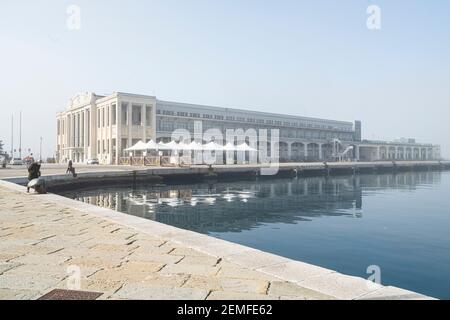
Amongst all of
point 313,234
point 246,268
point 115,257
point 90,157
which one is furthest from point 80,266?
point 90,157

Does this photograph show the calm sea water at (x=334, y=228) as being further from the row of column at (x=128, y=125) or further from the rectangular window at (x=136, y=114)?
the rectangular window at (x=136, y=114)

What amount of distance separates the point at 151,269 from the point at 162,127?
6262 centimetres

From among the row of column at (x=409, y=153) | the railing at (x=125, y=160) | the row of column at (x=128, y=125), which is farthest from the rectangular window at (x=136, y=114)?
the row of column at (x=409, y=153)

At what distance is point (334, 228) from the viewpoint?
618 inches

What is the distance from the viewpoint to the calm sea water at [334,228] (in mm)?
9984

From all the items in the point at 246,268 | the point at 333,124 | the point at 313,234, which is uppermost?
the point at 333,124

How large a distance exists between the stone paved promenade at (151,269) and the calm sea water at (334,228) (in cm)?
488

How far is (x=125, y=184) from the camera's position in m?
33.4

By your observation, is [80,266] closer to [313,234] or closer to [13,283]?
[13,283]

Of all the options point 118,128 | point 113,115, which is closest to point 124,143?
point 118,128

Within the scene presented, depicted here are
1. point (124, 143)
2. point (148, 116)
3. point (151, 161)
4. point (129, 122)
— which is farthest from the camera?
point (148, 116)

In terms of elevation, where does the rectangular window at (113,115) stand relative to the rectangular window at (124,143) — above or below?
above

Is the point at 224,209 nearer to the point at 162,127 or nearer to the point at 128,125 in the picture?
the point at 128,125

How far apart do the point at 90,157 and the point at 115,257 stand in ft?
232
